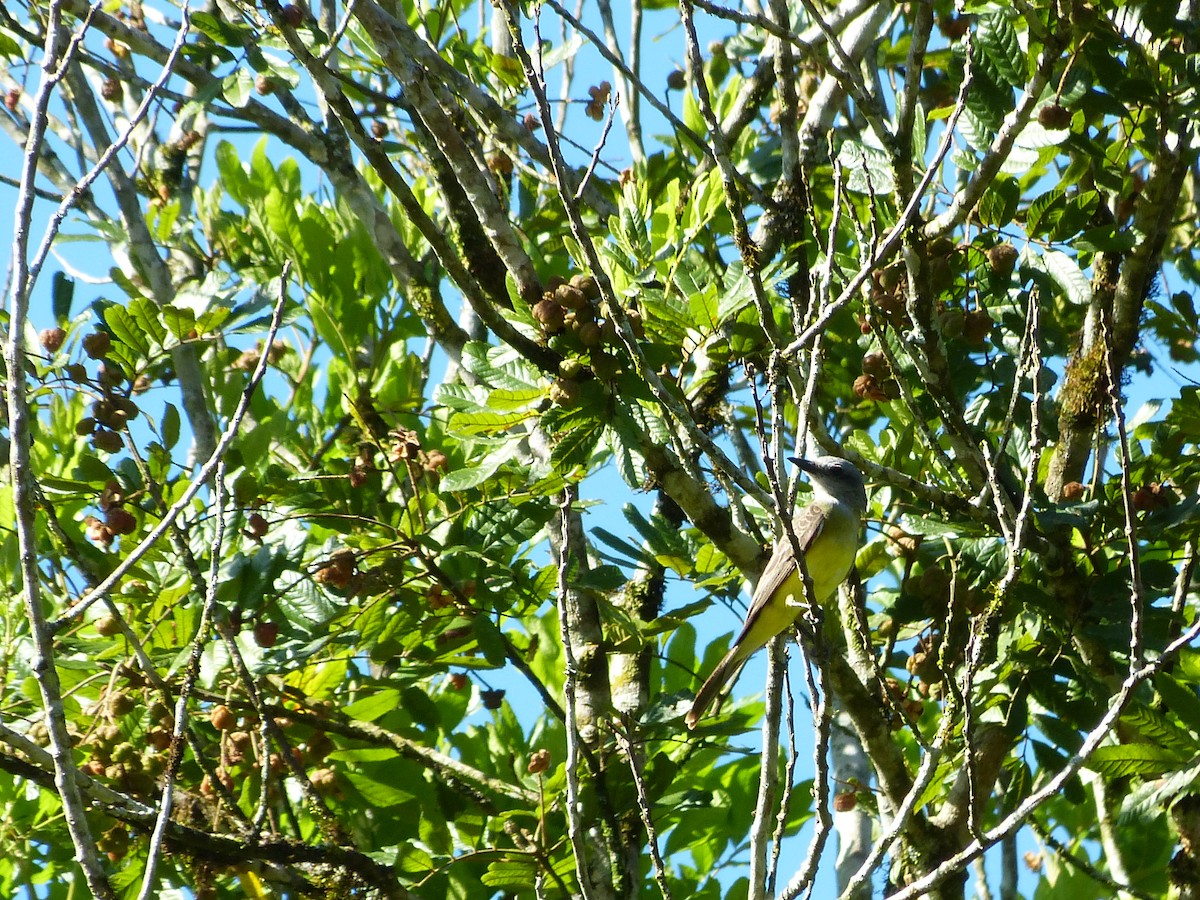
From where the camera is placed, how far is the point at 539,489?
13.8 feet

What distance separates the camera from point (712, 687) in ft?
16.2

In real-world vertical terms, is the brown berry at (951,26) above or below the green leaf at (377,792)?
above

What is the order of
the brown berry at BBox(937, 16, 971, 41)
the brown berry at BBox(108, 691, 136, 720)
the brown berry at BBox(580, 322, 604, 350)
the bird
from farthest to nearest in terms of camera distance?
the brown berry at BBox(937, 16, 971, 41) → the bird → the brown berry at BBox(108, 691, 136, 720) → the brown berry at BBox(580, 322, 604, 350)

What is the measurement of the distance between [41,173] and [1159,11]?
16.6 ft

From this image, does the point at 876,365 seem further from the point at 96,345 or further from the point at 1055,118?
the point at 96,345

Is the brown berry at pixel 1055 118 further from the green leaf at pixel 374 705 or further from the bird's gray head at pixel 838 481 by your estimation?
the green leaf at pixel 374 705

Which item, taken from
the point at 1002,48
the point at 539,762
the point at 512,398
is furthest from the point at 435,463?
the point at 1002,48

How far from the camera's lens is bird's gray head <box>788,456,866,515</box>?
16.7 feet

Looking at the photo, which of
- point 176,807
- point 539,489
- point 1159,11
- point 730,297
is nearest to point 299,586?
point 176,807

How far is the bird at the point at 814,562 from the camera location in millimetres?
A: 4793

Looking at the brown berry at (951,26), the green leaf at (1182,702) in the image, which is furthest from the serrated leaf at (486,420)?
the brown berry at (951,26)

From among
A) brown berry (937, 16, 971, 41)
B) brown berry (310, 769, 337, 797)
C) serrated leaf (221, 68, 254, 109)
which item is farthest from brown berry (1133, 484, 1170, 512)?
serrated leaf (221, 68, 254, 109)

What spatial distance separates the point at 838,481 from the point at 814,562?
1.10 feet

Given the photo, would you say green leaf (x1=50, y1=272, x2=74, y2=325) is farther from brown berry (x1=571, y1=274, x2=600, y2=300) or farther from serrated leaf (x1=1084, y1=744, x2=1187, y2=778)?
serrated leaf (x1=1084, y1=744, x2=1187, y2=778)
